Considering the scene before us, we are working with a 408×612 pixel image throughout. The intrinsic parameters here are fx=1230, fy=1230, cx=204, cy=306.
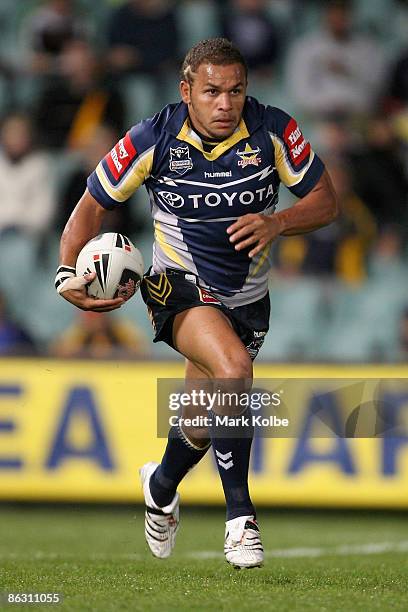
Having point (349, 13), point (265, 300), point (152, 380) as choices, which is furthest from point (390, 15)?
point (265, 300)

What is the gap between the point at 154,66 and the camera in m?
13.2

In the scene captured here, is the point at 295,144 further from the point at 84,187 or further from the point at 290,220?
the point at 84,187

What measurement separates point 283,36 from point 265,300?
24.5 feet

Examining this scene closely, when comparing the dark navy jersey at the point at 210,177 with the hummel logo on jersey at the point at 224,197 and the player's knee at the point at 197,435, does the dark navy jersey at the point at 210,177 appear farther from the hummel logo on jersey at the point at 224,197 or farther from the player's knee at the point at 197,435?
the player's knee at the point at 197,435

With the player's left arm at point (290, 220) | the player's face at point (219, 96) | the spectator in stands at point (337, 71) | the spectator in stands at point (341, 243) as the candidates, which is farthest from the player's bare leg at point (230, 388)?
the spectator in stands at point (337, 71)

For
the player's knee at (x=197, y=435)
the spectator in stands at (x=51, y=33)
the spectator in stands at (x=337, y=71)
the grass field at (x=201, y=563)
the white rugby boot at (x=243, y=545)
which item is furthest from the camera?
the spectator in stands at (x=51, y=33)

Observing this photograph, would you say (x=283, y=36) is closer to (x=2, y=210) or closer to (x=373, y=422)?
(x=2, y=210)

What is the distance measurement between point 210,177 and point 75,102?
6998 mm

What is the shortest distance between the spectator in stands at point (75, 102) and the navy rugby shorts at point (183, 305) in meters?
6.46

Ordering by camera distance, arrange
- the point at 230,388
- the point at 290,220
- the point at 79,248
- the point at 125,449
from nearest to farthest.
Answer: the point at 230,388, the point at 290,220, the point at 79,248, the point at 125,449

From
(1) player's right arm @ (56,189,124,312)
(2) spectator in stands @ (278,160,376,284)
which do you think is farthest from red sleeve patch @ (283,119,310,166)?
(2) spectator in stands @ (278,160,376,284)

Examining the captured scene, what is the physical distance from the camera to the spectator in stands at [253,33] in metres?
13.0

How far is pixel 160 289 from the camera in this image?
6.32 meters

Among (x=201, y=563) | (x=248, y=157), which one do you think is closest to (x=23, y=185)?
(x=201, y=563)
